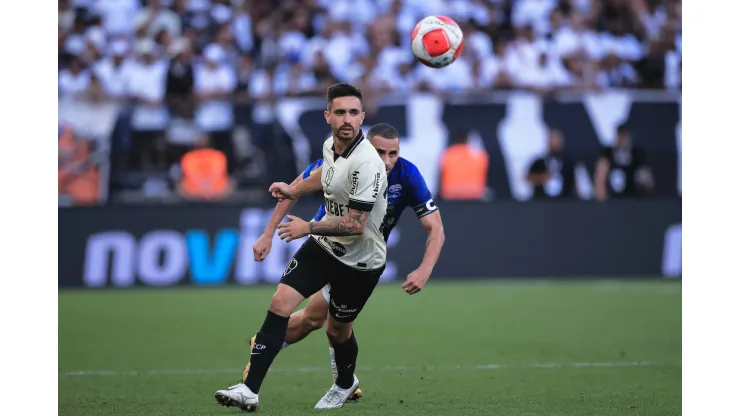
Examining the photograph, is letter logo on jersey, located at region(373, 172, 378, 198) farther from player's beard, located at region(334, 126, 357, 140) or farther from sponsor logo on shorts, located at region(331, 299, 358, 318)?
sponsor logo on shorts, located at region(331, 299, 358, 318)

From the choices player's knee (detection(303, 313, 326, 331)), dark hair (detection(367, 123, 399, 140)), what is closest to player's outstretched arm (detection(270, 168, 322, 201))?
dark hair (detection(367, 123, 399, 140))

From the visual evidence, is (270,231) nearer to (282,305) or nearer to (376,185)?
(282,305)

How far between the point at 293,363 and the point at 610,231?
913 cm

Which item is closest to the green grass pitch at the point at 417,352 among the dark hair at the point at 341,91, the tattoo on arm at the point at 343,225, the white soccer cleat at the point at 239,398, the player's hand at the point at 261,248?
the white soccer cleat at the point at 239,398

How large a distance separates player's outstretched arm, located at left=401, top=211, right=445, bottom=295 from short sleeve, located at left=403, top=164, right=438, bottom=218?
5cm

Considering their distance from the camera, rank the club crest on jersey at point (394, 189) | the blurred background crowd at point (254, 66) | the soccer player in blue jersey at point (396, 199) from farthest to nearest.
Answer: the blurred background crowd at point (254, 66) → the club crest on jersey at point (394, 189) → the soccer player in blue jersey at point (396, 199)

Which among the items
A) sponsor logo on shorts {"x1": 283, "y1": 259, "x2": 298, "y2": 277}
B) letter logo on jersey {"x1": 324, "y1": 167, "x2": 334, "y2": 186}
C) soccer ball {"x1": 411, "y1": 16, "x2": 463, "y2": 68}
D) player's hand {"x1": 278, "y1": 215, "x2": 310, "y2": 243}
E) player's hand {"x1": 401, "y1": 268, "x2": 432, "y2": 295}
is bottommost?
player's hand {"x1": 401, "y1": 268, "x2": 432, "y2": 295}

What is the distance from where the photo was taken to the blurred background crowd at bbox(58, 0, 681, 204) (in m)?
17.2

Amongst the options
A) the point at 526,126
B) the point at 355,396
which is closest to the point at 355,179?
the point at 355,396

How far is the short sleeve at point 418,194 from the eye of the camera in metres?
7.85

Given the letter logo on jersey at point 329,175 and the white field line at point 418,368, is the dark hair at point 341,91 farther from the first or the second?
the white field line at point 418,368

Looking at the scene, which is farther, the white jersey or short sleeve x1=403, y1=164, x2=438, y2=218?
short sleeve x1=403, y1=164, x2=438, y2=218

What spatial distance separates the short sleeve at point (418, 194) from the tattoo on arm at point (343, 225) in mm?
725
